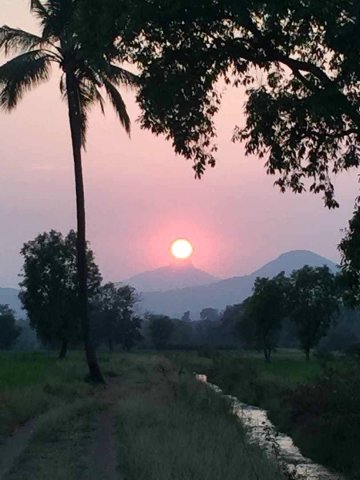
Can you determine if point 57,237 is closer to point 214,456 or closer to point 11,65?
point 11,65

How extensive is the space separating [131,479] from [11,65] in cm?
2075

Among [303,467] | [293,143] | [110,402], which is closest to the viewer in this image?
[293,143]

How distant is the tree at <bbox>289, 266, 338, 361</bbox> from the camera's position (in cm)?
7200

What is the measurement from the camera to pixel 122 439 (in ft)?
49.7

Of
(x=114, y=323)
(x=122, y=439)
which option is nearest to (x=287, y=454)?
(x=122, y=439)

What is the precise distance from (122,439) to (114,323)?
100076 millimetres

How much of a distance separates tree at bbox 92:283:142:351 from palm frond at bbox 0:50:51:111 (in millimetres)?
85121

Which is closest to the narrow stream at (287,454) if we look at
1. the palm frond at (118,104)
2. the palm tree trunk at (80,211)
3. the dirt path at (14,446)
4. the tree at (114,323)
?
the dirt path at (14,446)

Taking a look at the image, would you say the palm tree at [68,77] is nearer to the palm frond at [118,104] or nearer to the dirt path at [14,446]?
the palm frond at [118,104]

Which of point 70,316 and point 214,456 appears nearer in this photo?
point 214,456

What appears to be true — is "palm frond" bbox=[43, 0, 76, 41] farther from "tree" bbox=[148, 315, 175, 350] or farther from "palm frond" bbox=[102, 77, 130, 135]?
"tree" bbox=[148, 315, 175, 350]

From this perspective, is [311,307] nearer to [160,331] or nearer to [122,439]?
[122,439]

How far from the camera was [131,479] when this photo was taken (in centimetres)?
1102

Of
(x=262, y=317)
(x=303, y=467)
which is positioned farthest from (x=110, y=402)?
(x=262, y=317)
